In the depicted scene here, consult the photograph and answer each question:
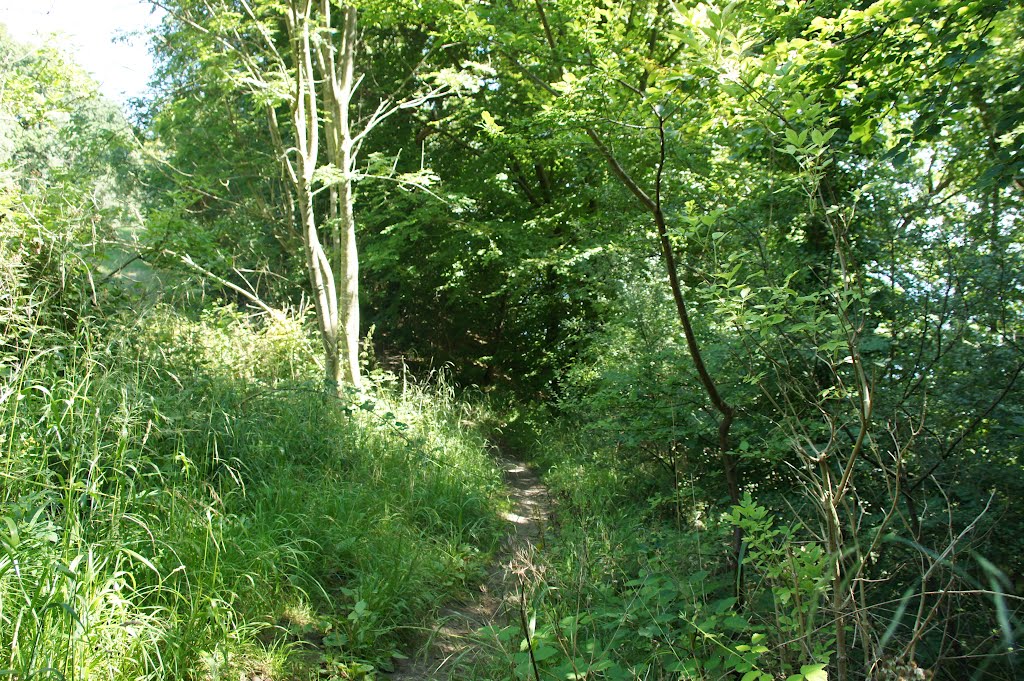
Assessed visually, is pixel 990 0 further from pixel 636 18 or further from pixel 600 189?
pixel 636 18

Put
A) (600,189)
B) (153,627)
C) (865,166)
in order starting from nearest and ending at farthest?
(153,627) < (865,166) < (600,189)

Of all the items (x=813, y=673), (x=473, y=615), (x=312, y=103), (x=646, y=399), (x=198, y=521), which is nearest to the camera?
(x=813, y=673)

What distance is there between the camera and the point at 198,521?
3.54 meters

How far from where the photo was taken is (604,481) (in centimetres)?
693

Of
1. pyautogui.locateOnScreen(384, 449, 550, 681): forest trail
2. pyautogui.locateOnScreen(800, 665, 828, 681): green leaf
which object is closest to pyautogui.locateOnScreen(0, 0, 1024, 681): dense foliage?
pyautogui.locateOnScreen(800, 665, 828, 681): green leaf

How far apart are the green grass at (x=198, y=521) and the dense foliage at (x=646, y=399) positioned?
3 cm

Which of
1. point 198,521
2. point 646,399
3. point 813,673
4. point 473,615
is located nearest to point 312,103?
point 646,399

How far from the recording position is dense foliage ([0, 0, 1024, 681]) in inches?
107

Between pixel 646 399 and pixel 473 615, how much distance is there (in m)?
2.10

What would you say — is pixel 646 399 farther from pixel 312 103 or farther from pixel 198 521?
pixel 312 103

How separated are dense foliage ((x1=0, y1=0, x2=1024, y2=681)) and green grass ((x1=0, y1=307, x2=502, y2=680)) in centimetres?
3

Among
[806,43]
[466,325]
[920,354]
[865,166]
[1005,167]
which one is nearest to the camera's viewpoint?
[1005,167]

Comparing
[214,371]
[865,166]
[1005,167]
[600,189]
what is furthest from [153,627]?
[600,189]

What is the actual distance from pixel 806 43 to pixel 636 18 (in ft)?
19.7
